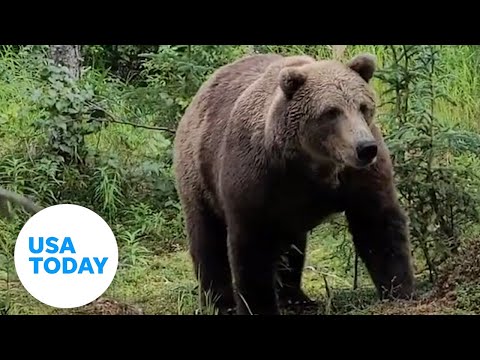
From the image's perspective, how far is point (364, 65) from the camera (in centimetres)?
542

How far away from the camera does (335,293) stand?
6.09 meters

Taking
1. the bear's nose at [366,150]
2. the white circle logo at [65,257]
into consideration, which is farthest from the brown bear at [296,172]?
the white circle logo at [65,257]

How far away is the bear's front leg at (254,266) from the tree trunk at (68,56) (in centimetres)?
147

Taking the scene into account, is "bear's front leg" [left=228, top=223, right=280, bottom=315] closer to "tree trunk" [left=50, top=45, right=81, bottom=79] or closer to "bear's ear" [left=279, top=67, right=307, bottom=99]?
"bear's ear" [left=279, top=67, right=307, bottom=99]

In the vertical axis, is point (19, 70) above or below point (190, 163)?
above

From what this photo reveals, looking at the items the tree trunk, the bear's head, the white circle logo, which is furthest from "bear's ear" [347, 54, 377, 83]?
the tree trunk

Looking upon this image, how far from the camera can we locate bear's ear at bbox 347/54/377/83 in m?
5.41

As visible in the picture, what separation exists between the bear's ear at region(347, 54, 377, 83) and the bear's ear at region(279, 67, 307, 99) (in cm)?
22

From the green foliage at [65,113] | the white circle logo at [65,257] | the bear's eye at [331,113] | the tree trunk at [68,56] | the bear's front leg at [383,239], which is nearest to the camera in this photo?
the bear's eye at [331,113]

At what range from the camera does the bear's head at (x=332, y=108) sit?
5.22 meters

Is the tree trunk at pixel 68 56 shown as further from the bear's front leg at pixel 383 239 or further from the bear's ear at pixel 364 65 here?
the bear's front leg at pixel 383 239
